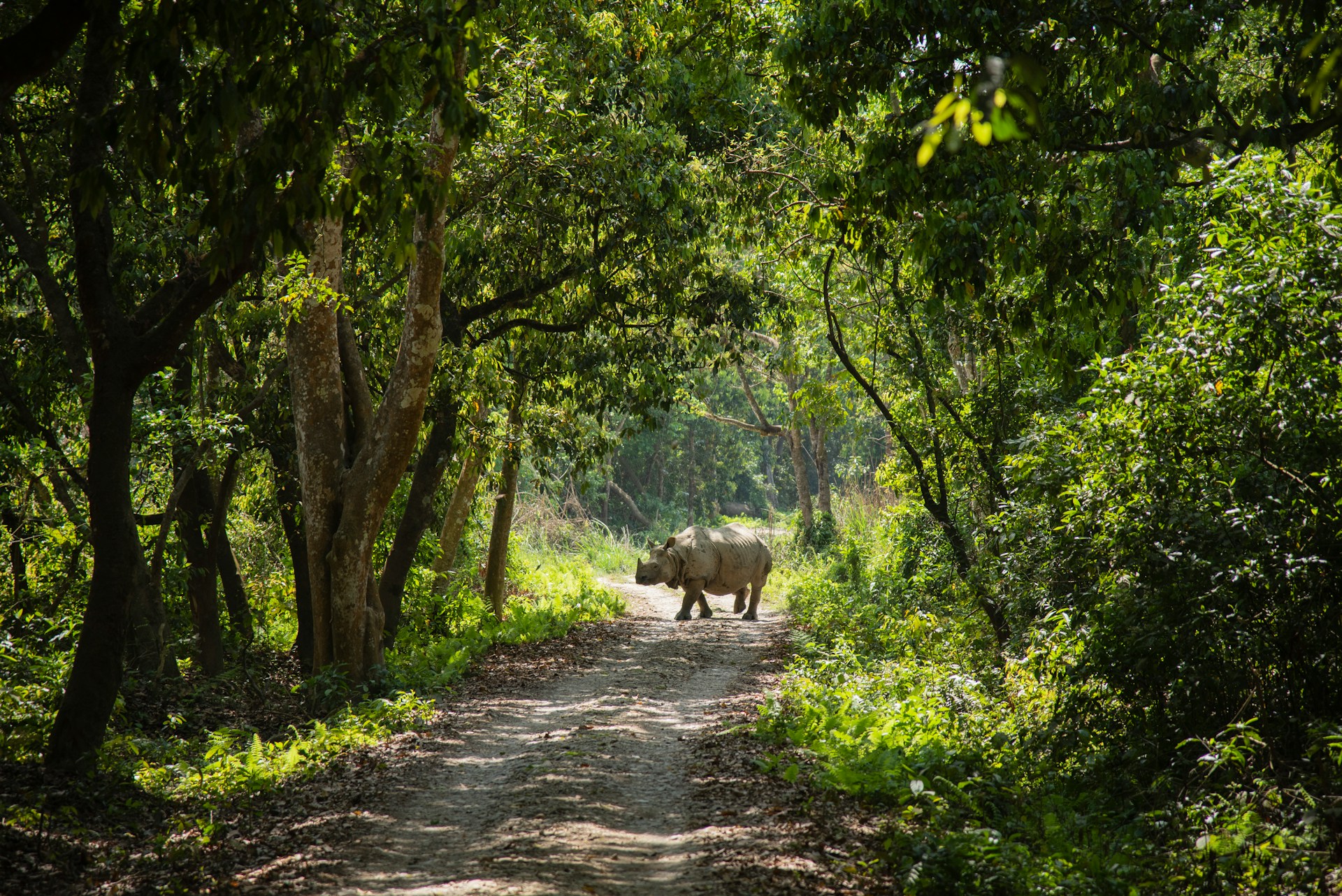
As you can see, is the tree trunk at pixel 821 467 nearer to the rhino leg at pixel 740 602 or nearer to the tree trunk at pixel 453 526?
the rhino leg at pixel 740 602

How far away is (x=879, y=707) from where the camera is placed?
9.14 m

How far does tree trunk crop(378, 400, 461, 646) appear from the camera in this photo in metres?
13.6

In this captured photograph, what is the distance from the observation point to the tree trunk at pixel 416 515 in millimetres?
13648

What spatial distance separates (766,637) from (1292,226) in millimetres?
13304

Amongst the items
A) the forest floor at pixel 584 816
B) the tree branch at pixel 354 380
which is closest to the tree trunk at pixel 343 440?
the tree branch at pixel 354 380

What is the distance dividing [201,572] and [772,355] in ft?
32.0

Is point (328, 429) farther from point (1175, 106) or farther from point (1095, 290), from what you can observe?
point (1175, 106)

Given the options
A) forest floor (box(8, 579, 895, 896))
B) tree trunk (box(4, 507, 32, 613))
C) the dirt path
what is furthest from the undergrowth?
tree trunk (box(4, 507, 32, 613))

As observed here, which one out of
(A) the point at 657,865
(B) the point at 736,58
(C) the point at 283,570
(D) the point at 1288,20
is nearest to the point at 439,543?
(C) the point at 283,570

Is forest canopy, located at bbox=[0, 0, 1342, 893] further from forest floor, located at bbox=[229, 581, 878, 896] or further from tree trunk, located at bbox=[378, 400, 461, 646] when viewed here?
forest floor, located at bbox=[229, 581, 878, 896]

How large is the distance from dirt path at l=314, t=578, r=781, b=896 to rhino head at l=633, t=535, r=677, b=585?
8.93m

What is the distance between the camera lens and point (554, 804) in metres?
7.11

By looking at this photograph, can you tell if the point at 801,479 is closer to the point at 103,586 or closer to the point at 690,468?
the point at 690,468

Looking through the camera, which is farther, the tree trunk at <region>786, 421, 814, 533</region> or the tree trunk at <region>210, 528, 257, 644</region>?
the tree trunk at <region>786, 421, 814, 533</region>
